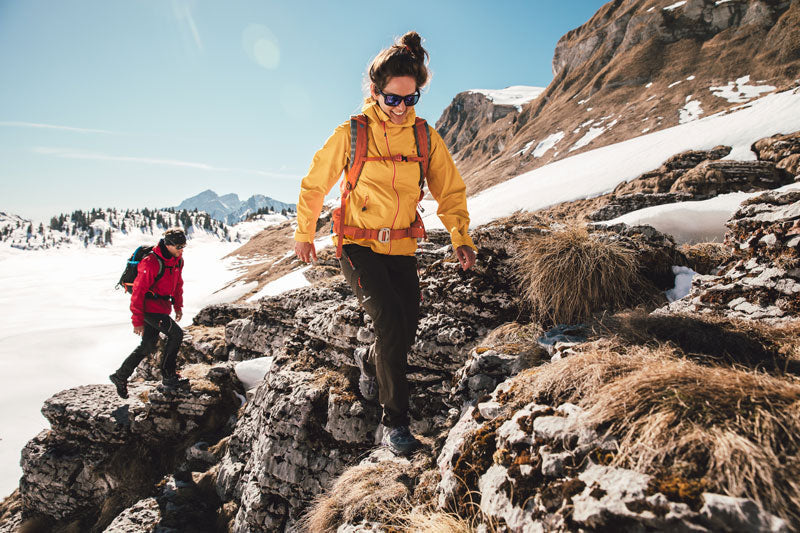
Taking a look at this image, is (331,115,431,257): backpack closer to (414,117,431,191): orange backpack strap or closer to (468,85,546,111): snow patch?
(414,117,431,191): orange backpack strap

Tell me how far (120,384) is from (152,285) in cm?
281

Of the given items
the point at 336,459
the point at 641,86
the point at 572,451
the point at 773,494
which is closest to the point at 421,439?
the point at 336,459

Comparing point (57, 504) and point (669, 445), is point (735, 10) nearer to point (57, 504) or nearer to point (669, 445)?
point (669, 445)

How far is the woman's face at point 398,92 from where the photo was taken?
11.8 ft

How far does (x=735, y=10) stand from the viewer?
6009 cm

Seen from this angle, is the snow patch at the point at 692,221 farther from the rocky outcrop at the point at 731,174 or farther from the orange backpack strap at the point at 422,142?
the orange backpack strap at the point at 422,142

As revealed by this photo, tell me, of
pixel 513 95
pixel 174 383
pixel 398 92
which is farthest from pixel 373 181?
pixel 513 95

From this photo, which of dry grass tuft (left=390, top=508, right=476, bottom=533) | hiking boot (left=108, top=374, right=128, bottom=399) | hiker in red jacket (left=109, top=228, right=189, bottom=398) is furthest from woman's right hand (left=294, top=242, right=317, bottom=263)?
hiking boot (left=108, top=374, right=128, bottom=399)

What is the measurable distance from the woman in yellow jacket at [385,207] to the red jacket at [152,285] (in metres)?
5.74

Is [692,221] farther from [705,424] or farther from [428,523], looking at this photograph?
[428,523]

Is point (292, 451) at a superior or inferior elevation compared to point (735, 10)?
inferior

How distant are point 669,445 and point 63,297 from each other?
97.5 metres

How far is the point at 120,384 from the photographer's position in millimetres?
8312

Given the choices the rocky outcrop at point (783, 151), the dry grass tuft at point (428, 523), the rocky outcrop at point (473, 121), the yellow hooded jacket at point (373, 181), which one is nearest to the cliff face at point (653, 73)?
the rocky outcrop at point (473, 121)
